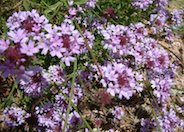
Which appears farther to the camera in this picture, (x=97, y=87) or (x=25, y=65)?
(x=97, y=87)

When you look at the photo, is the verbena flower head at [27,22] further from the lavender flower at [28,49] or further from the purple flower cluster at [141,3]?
the purple flower cluster at [141,3]

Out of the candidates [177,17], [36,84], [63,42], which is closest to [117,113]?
[36,84]

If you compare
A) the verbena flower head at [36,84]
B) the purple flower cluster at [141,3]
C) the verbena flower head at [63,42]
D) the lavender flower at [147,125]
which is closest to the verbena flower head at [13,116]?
the verbena flower head at [36,84]

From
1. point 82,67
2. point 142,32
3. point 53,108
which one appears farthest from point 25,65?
point 142,32

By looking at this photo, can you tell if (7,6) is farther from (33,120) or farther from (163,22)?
(163,22)

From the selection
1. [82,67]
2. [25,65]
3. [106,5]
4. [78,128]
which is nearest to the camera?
[25,65]

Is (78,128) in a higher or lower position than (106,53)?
lower

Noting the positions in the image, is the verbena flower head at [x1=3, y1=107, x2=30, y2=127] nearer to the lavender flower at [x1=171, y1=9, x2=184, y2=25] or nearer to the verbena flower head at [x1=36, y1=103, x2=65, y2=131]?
the verbena flower head at [x1=36, y1=103, x2=65, y2=131]

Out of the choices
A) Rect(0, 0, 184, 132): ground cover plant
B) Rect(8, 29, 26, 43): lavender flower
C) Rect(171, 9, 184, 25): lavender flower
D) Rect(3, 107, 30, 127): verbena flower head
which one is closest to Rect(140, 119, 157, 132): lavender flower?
Rect(0, 0, 184, 132): ground cover plant

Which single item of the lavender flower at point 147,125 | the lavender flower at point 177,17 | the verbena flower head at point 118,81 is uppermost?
the lavender flower at point 177,17
